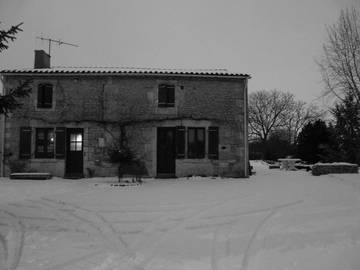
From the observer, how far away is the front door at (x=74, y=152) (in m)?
14.2

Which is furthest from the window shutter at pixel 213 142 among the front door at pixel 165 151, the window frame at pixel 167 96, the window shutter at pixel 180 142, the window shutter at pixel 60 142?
the window shutter at pixel 60 142

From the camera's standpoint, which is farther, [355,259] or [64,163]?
[64,163]

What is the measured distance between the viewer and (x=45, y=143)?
46.7ft

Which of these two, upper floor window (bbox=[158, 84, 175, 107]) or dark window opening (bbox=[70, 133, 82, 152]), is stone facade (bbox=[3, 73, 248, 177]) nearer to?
upper floor window (bbox=[158, 84, 175, 107])

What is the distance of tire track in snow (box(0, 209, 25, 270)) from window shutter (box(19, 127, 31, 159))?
8.21 m

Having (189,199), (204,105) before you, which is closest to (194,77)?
(204,105)

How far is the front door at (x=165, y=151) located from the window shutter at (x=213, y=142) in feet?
5.36

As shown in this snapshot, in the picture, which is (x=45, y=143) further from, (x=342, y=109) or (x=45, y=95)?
(x=342, y=109)

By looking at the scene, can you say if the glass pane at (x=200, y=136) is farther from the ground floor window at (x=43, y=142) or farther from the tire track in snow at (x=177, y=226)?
the tire track in snow at (x=177, y=226)

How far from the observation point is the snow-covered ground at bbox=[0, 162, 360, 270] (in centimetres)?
407

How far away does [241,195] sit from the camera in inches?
352

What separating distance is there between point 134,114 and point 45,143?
13.6 feet

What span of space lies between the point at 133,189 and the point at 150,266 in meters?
6.72

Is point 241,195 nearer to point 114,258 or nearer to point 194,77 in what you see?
point 114,258
